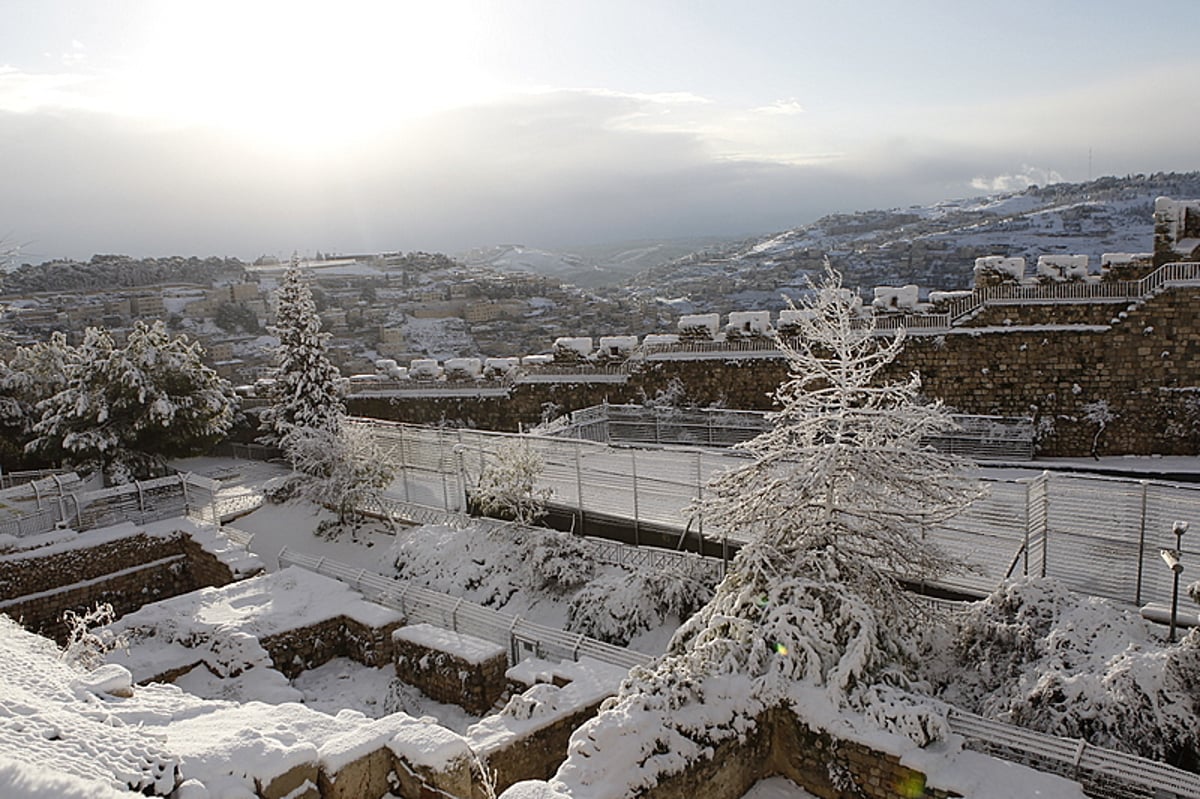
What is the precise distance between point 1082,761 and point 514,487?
28.7 feet

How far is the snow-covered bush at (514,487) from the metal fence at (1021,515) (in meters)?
0.29

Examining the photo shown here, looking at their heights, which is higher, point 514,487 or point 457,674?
point 514,487

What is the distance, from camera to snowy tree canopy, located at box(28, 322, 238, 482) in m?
17.0

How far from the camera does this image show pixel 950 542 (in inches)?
389

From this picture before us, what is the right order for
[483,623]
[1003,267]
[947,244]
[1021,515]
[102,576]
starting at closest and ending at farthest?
1. [483,623]
2. [1021,515]
3. [102,576]
4. [1003,267]
5. [947,244]

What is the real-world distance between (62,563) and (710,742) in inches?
432

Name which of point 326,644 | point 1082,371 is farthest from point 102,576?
point 1082,371

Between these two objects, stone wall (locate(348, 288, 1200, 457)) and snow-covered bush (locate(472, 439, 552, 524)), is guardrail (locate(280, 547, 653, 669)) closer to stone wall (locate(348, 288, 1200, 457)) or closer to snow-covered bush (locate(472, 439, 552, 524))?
snow-covered bush (locate(472, 439, 552, 524))

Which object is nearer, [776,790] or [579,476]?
[776,790]

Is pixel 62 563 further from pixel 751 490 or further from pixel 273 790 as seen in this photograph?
pixel 751 490

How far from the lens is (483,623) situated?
9.28 m

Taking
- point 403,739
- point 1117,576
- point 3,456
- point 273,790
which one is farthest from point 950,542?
point 3,456

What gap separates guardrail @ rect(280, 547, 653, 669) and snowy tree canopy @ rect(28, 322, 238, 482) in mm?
8256

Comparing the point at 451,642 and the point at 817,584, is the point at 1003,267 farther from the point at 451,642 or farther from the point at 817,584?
the point at 451,642
